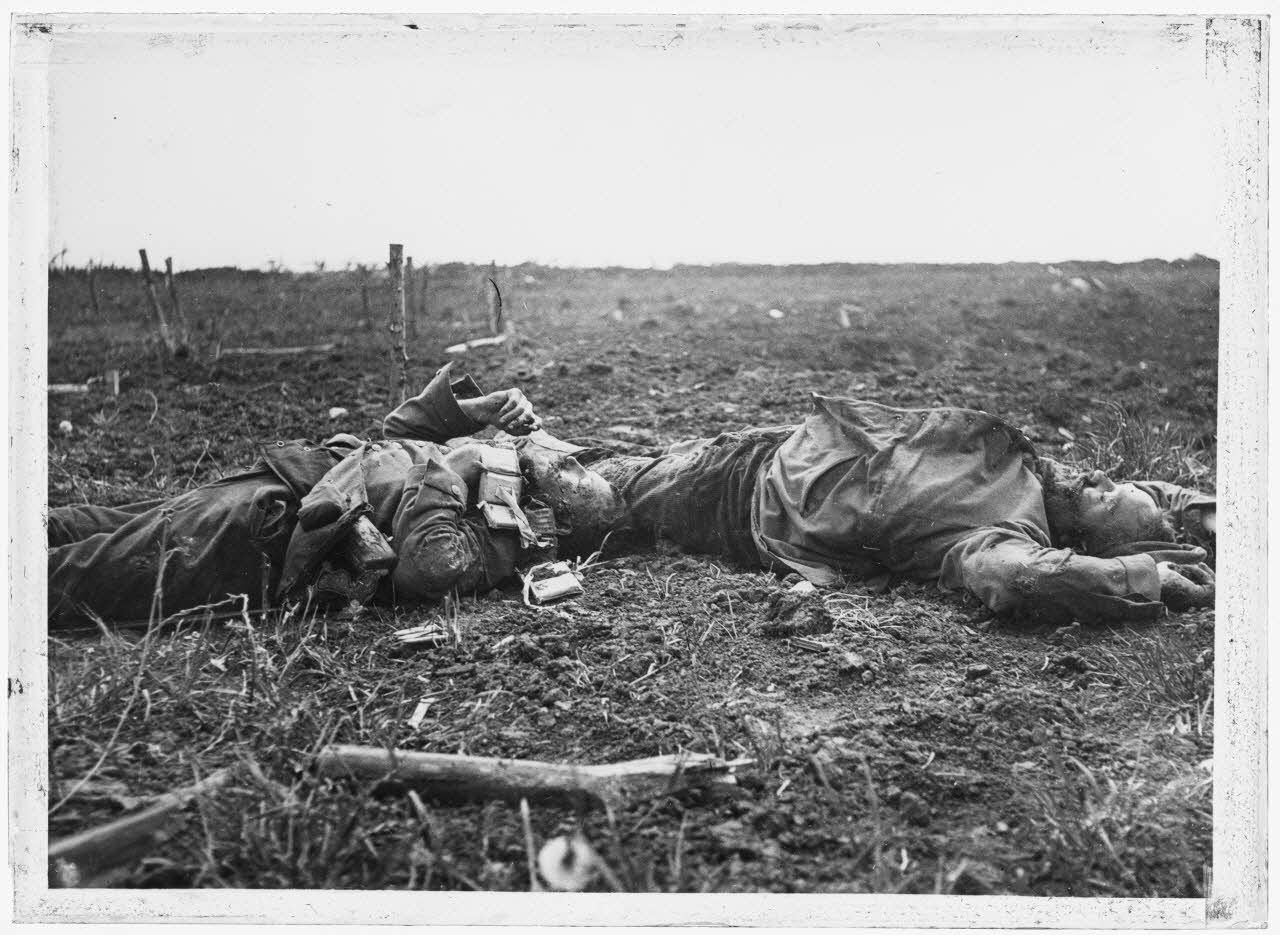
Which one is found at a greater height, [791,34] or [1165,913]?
[791,34]

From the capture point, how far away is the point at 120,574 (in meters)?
3.03

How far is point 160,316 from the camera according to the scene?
Answer: 4.23 m

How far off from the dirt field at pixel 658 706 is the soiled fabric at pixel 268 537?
0.12m

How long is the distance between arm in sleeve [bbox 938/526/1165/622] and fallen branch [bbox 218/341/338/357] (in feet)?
11.1

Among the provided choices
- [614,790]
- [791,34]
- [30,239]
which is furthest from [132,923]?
[791,34]

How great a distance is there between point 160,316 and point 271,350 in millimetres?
788

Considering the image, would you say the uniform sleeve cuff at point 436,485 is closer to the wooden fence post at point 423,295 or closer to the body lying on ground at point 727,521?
the body lying on ground at point 727,521

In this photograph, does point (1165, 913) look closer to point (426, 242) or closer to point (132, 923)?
point (132, 923)

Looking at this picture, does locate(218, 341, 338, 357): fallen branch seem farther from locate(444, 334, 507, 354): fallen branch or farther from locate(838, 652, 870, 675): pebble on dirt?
locate(838, 652, 870, 675): pebble on dirt

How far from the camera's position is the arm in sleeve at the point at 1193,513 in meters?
3.19

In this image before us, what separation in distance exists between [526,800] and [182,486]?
A: 2.37 metres

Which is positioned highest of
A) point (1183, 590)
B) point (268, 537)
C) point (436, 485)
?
point (436, 485)

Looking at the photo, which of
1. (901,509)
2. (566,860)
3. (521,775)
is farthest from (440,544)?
(901,509)

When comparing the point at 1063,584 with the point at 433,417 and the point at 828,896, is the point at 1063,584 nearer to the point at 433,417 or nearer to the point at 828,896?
the point at 828,896
